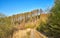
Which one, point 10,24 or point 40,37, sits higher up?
point 10,24

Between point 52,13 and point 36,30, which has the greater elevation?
point 52,13

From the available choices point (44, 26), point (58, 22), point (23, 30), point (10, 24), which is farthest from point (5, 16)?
point (58, 22)

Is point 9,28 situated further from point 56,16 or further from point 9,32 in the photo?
point 56,16

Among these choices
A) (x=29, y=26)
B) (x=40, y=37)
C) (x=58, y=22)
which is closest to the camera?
(x=58, y=22)

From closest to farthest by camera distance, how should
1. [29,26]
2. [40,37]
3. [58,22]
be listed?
[58,22] → [40,37] → [29,26]

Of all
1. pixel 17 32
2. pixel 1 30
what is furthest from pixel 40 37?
pixel 1 30

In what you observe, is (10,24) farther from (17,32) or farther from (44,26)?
(44,26)

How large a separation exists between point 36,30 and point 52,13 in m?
2.80

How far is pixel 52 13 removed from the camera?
23219mm

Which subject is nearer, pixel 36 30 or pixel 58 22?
pixel 58 22

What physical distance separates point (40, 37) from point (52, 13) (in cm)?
306

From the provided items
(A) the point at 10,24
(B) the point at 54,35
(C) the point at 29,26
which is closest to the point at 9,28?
(A) the point at 10,24

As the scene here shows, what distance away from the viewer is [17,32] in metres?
23.9

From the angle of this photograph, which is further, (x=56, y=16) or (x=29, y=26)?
(x=29, y=26)
